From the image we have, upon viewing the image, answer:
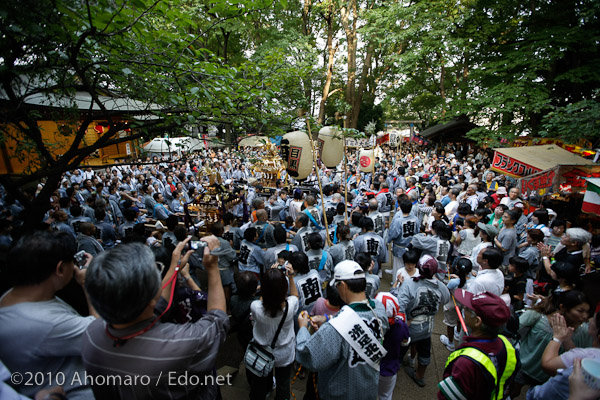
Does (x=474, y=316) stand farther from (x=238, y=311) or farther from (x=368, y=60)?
(x=368, y=60)

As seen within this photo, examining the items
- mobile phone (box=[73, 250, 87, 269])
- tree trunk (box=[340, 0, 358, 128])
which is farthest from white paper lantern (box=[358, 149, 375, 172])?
mobile phone (box=[73, 250, 87, 269])

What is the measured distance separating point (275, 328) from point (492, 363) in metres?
1.81

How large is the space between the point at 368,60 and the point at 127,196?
70.5ft

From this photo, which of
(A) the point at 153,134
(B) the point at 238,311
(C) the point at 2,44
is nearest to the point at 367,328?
(B) the point at 238,311

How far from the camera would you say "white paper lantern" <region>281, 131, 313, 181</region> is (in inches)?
276

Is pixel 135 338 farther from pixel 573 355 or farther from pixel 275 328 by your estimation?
pixel 573 355

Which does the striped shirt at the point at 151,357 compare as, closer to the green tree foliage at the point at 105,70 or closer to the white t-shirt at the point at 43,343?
the white t-shirt at the point at 43,343

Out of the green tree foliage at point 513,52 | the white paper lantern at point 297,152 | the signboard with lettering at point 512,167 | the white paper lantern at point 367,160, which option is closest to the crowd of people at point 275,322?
the white paper lantern at point 297,152

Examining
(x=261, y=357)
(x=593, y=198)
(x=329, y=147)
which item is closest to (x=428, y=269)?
(x=261, y=357)

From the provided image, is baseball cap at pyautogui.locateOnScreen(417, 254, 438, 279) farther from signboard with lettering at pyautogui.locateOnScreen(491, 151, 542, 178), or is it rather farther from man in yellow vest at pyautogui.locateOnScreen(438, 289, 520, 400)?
signboard with lettering at pyautogui.locateOnScreen(491, 151, 542, 178)

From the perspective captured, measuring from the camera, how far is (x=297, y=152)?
23.2 feet

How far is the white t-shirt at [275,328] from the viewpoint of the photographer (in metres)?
2.75

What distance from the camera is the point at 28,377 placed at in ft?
5.33

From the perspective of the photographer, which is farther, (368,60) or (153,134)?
(368,60)
